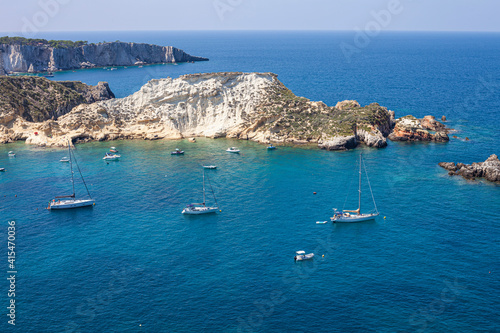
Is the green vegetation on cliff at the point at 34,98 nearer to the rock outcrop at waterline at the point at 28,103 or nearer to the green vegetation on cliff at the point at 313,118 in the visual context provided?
the rock outcrop at waterline at the point at 28,103

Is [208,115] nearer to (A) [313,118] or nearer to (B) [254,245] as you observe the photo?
(A) [313,118]

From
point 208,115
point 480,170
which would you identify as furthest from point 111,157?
point 480,170

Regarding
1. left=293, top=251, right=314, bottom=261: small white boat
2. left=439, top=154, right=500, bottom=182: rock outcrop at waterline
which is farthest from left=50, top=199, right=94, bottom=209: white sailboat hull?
left=439, top=154, right=500, bottom=182: rock outcrop at waterline

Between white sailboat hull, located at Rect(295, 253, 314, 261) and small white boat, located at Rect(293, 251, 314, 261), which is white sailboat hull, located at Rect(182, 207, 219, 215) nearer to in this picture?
small white boat, located at Rect(293, 251, 314, 261)

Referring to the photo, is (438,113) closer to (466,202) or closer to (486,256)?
(466,202)

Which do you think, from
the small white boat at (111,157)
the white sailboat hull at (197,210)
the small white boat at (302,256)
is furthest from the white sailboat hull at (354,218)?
the small white boat at (111,157)

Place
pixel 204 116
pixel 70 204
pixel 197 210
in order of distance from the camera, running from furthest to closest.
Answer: pixel 204 116
pixel 70 204
pixel 197 210
